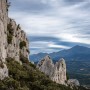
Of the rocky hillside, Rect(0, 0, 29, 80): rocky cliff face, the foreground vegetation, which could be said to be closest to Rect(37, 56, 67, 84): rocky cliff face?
Rect(0, 0, 29, 80): rocky cliff face

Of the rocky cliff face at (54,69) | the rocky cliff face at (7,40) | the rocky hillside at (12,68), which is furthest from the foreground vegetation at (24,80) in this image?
the rocky cliff face at (54,69)

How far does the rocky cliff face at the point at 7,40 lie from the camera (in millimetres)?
68312

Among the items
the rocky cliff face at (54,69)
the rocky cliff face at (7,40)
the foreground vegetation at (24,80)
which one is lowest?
the rocky cliff face at (54,69)

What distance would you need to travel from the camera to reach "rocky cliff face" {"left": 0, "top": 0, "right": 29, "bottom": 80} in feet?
224

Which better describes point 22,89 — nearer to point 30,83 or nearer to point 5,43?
point 30,83

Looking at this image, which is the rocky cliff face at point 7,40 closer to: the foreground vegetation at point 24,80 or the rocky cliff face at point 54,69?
the foreground vegetation at point 24,80

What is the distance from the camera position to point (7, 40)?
7825cm

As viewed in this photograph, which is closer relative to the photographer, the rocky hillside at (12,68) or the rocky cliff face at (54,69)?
the rocky hillside at (12,68)

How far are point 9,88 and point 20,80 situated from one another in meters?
9.83

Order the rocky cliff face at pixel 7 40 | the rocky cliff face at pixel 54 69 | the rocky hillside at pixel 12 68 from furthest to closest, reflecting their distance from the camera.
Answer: the rocky cliff face at pixel 54 69, the rocky cliff face at pixel 7 40, the rocky hillside at pixel 12 68

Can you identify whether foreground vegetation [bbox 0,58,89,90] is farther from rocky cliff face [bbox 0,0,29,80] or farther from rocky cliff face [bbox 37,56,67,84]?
rocky cliff face [bbox 37,56,67,84]

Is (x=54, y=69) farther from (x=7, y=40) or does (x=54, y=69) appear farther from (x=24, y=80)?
(x=24, y=80)

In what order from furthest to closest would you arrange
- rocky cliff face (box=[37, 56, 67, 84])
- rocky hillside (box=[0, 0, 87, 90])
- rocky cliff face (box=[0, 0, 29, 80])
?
rocky cliff face (box=[37, 56, 67, 84]), rocky cliff face (box=[0, 0, 29, 80]), rocky hillside (box=[0, 0, 87, 90])

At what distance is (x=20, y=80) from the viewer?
69812 millimetres
